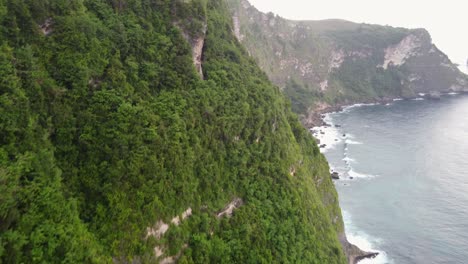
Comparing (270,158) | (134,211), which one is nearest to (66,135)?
(134,211)

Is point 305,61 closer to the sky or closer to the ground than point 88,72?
closer to the ground

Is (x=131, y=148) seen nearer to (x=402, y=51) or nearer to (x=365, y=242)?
(x=365, y=242)

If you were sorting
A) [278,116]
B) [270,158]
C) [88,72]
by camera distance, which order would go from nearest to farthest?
[88,72] → [270,158] → [278,116]

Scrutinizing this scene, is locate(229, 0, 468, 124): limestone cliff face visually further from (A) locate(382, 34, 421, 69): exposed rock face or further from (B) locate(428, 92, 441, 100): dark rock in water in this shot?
(B) locate(428, 92, 441, 100): dark rock in water

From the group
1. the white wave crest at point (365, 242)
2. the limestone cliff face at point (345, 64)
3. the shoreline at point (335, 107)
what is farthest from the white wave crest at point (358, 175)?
the limestone cliff face at point (345, 64)

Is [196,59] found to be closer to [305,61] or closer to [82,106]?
[82,106]

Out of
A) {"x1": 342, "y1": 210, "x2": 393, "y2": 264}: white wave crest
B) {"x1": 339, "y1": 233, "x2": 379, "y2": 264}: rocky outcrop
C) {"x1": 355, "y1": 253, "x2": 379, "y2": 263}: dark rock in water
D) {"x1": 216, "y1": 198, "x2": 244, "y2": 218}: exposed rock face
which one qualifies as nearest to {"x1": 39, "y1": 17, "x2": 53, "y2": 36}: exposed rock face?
{"x1": 216, "y1": 198, "x2": 244, "y2": 218}: exposed rock face
